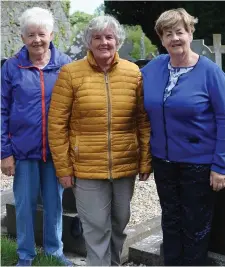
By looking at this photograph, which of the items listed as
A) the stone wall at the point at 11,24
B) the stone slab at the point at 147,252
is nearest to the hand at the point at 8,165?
the stone slab at the point at 147,252

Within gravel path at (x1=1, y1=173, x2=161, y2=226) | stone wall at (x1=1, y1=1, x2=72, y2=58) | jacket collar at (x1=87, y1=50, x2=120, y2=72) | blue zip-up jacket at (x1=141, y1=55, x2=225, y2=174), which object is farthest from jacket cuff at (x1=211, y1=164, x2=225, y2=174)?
stone wall at (x1=1, y1=1, x2=72, y2=58)

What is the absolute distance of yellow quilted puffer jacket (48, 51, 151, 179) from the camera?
104 inches

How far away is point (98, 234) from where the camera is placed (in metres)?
2.83

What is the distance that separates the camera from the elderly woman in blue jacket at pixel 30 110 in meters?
2.90

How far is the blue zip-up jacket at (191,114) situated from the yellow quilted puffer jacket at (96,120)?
15 centimetres

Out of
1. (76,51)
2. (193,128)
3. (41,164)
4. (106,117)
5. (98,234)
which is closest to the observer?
(193,128)

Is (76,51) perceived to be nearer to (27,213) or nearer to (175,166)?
(27,213)

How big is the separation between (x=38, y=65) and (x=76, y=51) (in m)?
2.38

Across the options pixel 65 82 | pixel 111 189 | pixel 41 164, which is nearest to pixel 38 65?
pixel 65 82

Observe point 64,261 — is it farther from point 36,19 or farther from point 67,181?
point 36,19

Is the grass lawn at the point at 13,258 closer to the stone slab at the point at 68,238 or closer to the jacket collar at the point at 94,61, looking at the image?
the stone slab at the point at 68,238

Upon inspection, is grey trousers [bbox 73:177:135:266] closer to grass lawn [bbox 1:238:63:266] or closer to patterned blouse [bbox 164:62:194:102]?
grass lawn [bbox 1:238:63:266]

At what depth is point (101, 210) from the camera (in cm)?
278

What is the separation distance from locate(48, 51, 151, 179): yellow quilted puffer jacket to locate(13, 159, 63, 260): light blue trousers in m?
0.33
